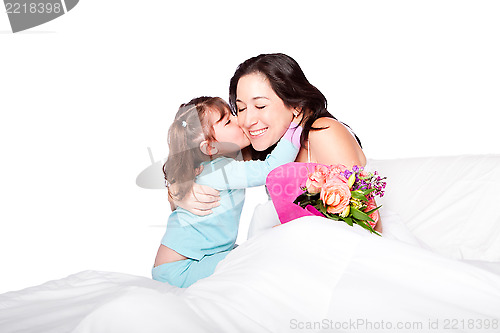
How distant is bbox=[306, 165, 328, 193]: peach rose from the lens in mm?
2072

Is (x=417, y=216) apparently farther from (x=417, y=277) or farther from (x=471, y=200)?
(x=417, y=277)

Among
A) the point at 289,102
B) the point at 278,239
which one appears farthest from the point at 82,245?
the point at 278,239

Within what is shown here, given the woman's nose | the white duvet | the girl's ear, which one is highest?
the woman's nose

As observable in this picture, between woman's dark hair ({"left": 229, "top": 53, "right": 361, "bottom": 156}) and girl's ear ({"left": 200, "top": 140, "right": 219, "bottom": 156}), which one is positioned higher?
woman's dark hair ({"left": 229, "top": 53, "right": 361, "bottom": 156})

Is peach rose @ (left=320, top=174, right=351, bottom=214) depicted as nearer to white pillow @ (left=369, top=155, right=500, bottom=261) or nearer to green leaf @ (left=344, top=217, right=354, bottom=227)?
green leaf @ (left=344, top=217, right=354, bottom=227)

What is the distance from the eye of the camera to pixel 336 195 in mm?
1972

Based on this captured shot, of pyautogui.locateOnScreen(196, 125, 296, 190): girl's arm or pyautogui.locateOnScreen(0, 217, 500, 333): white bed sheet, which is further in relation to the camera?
pyautogui.locateOnScreen(196, 125, 296, 190): girl's arm

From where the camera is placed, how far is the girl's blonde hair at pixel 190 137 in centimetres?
269

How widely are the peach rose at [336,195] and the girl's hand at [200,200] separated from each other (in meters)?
0.79

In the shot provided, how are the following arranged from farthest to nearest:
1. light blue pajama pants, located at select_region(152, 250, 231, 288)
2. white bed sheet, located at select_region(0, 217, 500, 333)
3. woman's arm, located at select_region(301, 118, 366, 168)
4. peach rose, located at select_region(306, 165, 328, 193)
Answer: light blue pajama pants, located at select_region(152, 250, 231, 288)
woman's arm, located at select_region(301, 118, 366, 168)
peach rose, located at select_region(306, 165, 328, 193)
white bed sheet, located at select_region(0, 217, 500, 333)

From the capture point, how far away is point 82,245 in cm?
340

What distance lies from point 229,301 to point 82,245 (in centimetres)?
225

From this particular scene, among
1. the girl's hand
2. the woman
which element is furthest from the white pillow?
the girl's hand

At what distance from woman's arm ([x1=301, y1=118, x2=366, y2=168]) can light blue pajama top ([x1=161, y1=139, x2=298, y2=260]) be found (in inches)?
5.5
